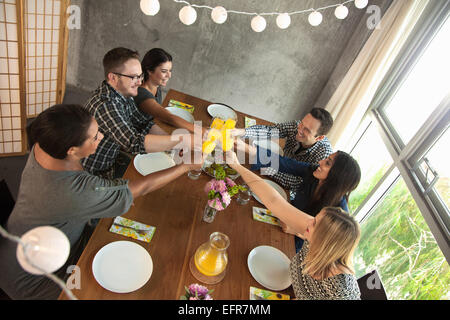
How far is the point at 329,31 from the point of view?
3516mm

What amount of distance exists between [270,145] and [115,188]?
1.59 m

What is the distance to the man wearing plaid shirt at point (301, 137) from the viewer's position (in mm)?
2281

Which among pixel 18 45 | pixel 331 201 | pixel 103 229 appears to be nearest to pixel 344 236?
pixel 331 201

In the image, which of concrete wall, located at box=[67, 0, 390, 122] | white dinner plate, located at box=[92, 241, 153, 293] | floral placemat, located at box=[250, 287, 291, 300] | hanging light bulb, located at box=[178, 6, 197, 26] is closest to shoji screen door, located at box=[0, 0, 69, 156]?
concrete wall, located at box=[67, 0, 390, 122]

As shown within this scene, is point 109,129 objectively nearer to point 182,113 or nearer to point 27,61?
point 182,113

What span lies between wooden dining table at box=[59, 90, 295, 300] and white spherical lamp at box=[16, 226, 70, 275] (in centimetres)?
72

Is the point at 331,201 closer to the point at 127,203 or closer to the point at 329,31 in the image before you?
the point at 127,203

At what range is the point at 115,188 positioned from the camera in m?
1.39

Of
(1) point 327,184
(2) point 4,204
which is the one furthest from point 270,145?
(2) point 4,204

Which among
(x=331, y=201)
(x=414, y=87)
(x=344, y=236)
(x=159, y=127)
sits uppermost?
(x=414, y=87)

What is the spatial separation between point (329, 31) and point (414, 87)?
1198 mm

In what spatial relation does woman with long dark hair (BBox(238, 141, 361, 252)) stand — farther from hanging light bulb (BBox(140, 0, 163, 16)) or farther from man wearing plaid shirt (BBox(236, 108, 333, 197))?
hanging light bulb (BBox(140, 0, 163, 16))

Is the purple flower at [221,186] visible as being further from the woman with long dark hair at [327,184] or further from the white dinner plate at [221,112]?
the white dinner plate at [221,112]

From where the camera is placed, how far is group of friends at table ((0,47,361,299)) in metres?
1.27
